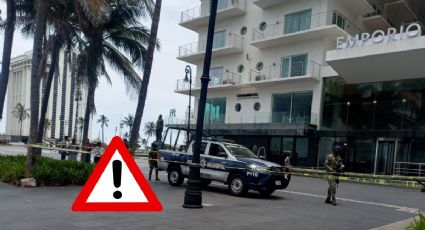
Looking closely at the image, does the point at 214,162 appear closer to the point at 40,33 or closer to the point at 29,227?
the point at 40,33

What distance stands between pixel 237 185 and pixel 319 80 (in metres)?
18.9

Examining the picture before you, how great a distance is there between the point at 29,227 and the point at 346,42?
23792 millimetres

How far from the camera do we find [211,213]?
1026cm

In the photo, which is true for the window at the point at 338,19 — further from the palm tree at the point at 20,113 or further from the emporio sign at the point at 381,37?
the palm tree at the point at 20,113

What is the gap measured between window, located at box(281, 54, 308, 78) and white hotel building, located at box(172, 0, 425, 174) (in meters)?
0.08

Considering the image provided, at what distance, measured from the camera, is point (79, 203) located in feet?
18.1

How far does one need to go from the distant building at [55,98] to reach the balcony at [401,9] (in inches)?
1028

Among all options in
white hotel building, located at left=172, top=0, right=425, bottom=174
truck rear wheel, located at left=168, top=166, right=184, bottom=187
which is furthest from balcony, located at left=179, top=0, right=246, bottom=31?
truck rear wheel, located at left=168, top=166, right=184, bottom=187

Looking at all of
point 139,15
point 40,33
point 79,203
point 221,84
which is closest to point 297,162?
point 221,84

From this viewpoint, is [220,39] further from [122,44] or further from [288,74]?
[122,44]

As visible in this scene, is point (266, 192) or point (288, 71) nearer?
point (266, 192)

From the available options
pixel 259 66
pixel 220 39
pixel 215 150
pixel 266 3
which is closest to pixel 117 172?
pixel 215 150

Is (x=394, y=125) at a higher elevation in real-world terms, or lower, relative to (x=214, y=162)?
higher

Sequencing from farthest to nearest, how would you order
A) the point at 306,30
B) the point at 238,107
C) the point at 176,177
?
the point at 238,107, the point at 306,30, the point at 176,177
